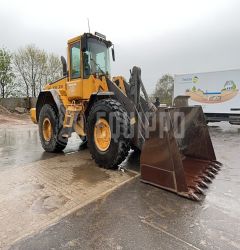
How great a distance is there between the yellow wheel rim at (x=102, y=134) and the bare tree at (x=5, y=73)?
2290 centimetres

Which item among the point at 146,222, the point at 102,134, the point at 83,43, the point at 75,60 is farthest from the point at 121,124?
the point at 75,60

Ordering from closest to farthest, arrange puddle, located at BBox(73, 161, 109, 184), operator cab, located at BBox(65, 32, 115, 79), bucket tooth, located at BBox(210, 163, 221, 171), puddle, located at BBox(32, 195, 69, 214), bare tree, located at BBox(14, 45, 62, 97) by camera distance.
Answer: puddle, located at BBox(32, 195, 69, 214) → puddle, located at BBox(73, 161, 109, 184) → bucket tooth, located at BBox(210, 163, 221, 171) → operator cab, located at BBox(65, 32, 115, 79) → bare tree, located at BBox(14, 45, 62, 97)

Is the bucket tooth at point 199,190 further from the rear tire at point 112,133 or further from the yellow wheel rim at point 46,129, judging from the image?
the yellow wheel rim at point 46,129

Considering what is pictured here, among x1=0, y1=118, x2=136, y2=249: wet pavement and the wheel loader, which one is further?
the wheel loader

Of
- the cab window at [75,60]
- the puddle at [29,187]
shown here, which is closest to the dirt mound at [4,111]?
the cab window at [75,60]

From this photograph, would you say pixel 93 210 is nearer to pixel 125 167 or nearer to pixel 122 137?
pixel 122 137

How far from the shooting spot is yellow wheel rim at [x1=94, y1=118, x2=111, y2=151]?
4.87 meters

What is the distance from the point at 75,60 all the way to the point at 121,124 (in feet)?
8.22

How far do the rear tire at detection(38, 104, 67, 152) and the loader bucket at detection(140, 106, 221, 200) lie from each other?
3.14 m

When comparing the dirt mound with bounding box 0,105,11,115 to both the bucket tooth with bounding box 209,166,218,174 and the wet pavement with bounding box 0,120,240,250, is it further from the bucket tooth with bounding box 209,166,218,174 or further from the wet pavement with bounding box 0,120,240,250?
the bucket tooth with bounding box 209,166,218,174

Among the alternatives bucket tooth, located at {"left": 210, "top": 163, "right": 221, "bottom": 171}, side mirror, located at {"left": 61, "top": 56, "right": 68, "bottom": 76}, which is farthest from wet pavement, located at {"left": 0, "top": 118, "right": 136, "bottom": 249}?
side mirror, located at {"left": 61, "top": 56, "right": 68, "bottom": 76}

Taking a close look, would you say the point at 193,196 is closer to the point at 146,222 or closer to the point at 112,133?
the point at 146,222

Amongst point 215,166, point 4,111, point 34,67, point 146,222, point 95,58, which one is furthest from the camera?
point 34,67

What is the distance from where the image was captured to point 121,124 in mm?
4414
